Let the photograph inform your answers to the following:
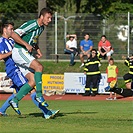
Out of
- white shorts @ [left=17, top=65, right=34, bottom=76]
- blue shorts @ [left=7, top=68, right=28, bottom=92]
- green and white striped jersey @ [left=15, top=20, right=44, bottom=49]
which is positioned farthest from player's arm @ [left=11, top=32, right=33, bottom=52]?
blue shorts @ [left=7, top=68, right=28, bottom=92]

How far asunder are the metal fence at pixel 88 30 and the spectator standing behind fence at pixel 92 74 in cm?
562

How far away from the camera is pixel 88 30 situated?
32.1m

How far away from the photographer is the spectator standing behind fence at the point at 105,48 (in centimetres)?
2974

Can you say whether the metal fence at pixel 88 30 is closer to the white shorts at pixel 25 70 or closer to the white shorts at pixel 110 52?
the white shorts at pixel 110 52

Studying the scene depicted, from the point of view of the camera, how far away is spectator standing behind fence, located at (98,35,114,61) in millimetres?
29739

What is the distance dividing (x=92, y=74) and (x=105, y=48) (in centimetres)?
397

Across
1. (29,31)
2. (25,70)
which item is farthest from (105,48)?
(29,31)

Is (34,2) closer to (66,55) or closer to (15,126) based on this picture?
(66,55)

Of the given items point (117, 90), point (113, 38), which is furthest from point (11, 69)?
point (113, 38)

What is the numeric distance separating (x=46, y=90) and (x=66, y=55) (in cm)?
461

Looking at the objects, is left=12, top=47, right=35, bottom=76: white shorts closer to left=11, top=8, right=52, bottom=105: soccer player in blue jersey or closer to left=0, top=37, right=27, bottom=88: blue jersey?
left=11, top=8, right=52, bottom=105: soccer player in blue jersey

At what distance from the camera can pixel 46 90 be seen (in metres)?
27.7

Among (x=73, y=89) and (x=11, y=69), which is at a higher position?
(x=11, y=69)

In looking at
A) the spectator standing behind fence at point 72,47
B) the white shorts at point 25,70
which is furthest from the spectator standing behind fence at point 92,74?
the white shorts at point 25,70
